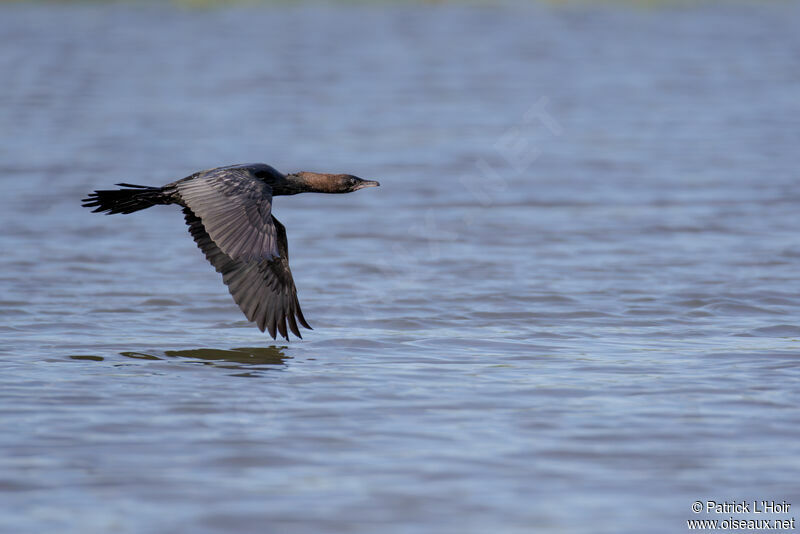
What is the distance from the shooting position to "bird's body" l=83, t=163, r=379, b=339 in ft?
23.4

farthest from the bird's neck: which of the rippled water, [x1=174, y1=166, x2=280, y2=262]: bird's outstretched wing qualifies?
the rippled water

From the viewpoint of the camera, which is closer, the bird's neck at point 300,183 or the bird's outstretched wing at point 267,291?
the bird's outstretched wing at point 267,291

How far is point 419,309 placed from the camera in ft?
31.3

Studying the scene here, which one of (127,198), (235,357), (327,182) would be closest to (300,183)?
(327,182)

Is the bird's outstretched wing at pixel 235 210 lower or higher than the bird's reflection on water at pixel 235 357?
higher

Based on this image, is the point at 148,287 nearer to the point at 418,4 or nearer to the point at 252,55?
the point at 252,55

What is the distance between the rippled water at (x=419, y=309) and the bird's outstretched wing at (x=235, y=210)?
2.62ft

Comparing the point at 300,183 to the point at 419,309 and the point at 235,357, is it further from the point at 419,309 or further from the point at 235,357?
the point at 419,309

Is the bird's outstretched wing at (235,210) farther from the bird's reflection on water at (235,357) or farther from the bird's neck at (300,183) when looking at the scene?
the bird's reflection on water at (235,357)

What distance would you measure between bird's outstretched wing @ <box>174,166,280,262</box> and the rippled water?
80 cm

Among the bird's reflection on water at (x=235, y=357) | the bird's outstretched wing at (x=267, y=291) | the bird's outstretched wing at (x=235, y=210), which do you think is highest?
the bird's outstretched wing at (x=235, y=210)

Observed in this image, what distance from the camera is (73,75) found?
24.4 metres

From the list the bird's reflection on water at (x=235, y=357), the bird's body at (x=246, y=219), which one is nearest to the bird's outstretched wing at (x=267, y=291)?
the bird's body at (x=246, y=219)

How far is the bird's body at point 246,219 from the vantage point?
23.4ft
